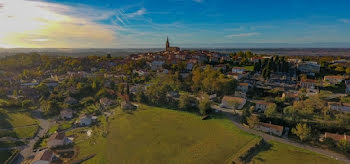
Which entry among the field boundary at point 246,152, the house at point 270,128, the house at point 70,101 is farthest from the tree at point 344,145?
the house at point 70,101

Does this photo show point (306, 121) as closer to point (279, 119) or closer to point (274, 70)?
point (279, 119)

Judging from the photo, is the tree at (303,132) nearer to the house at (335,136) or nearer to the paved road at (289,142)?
the paved road at (289,142)

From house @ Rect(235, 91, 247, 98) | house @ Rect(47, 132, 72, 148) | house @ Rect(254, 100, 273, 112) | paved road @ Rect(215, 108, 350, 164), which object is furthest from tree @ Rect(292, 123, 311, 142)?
house @ Rect(47, 132, 72, 148)

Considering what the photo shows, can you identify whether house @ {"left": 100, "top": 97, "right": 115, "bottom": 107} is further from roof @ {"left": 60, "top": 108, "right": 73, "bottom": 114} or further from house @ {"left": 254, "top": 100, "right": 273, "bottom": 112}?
house @ {"left": 254, "top": 100, "right": 273, "bottom": 112}

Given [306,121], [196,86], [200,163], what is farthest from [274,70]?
[200,163]

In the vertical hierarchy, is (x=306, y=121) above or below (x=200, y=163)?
above
